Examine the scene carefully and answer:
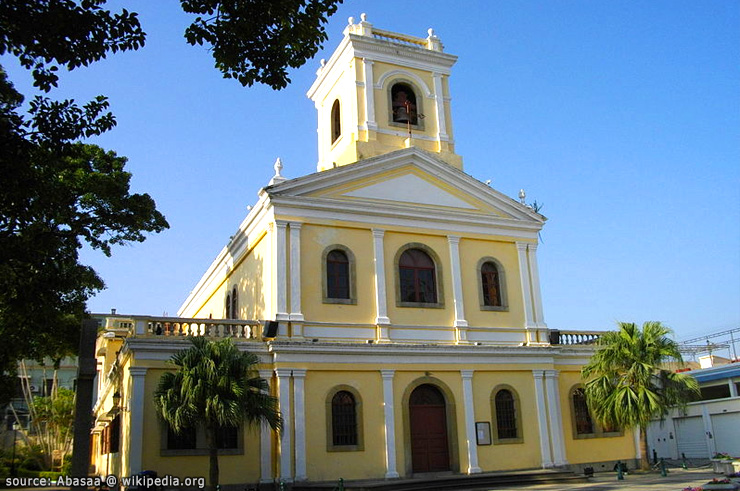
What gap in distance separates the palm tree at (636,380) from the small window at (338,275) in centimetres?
825

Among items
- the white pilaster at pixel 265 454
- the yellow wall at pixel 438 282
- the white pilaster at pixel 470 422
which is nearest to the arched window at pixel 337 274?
the yellow wall at pixel 438 282

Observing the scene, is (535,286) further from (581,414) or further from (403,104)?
(403,104)

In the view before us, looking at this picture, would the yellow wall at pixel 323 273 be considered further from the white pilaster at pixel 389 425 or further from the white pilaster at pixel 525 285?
the white pilaster at pixel 525 285

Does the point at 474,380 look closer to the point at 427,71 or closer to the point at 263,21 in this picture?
the point at 427,71

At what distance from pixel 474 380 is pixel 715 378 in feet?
42.0

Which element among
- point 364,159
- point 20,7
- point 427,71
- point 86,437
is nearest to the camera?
point 20,7

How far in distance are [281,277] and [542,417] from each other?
379 inches

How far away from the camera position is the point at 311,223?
22719mm

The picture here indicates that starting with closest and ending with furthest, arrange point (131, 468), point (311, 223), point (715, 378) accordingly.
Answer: point (131, 468), point (311, 223), point (715, 378)

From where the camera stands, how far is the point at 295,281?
2192 centimetres

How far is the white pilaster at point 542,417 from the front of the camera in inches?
921

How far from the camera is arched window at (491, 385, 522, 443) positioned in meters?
23.4

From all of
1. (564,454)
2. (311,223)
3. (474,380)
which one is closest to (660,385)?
(564,454)

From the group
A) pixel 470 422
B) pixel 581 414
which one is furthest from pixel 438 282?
pixel 581 414
